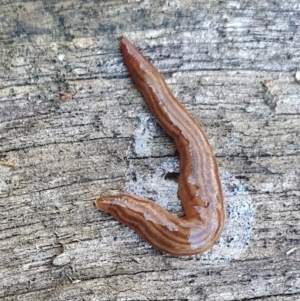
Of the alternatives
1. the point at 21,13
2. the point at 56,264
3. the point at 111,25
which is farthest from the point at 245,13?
the point at 56,264

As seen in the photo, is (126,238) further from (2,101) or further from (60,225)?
(2,101)

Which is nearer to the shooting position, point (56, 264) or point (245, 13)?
point (56, 264)

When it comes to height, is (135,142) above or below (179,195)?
above
